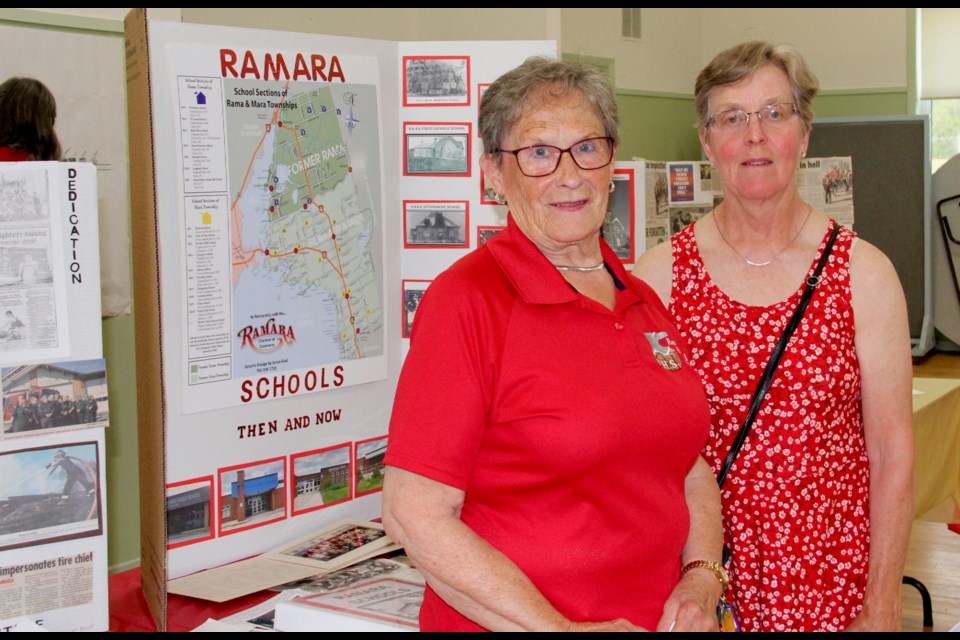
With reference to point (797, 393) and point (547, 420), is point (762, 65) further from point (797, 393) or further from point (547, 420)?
point (547, 420)

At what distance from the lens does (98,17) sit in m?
3.60

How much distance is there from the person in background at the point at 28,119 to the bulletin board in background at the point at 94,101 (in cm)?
9

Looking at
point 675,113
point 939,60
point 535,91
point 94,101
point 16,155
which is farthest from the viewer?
point 939,60

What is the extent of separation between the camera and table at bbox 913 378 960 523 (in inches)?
143

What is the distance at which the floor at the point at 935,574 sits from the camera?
12.2ft

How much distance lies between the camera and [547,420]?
1300mm

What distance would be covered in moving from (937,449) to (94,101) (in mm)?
3696

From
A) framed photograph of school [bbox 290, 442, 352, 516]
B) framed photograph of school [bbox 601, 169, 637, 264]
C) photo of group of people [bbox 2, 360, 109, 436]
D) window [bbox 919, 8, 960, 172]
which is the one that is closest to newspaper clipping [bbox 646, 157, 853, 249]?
window [bbox 919, 8, 960, 172]

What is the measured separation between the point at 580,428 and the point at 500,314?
20cm

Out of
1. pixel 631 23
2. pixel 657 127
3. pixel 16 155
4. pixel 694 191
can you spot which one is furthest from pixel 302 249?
pixel 657 127

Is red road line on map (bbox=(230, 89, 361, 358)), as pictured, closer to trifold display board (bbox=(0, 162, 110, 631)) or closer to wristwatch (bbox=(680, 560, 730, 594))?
trifold display board (bbox=(0, 162, 110, 631))

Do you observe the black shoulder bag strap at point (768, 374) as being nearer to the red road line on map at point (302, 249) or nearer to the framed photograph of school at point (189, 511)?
the red road line on map at point (302, 249)
